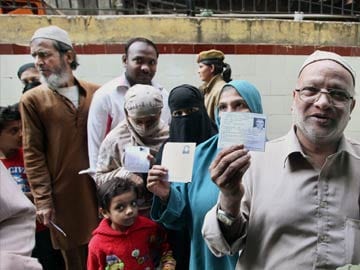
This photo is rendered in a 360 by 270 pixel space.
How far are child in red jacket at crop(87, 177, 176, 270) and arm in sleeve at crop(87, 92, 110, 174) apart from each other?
463mm

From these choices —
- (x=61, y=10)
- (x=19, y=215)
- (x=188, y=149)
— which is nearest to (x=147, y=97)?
(x=188, y=149)

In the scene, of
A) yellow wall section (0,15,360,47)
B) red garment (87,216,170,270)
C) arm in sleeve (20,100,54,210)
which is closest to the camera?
red garment (87,216,170,270)

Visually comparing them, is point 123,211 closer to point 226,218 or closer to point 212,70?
point 226,218

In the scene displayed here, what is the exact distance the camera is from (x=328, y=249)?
5.22 feet

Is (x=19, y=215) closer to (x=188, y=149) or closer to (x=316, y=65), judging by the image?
(x=188, y=149)

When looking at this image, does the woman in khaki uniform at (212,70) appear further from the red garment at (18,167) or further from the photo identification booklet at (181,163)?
the photo identification booklet at (181,163)

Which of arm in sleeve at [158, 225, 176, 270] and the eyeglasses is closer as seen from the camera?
the eyeglasses

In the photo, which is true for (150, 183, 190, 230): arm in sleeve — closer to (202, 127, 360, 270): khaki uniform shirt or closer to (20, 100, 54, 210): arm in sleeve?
(202, 127, 360, 270): khaki uniform shirt

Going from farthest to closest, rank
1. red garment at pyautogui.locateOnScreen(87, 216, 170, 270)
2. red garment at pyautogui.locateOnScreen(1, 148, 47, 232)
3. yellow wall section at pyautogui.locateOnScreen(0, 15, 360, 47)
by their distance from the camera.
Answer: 1. yellow wall section at pyautogui.locateOnScreen(0, 15, 360, 47)
2. red garment at pyautogui.locateOnScreen(1, 148, 47, 232)
3. red garment at pyautogui.locateOnScreen(87, 216, 170, 270)

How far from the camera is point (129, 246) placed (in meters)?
2.51

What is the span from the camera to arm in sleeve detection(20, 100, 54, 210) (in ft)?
10.0

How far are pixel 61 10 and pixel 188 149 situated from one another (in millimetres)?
4211

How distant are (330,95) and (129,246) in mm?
1495

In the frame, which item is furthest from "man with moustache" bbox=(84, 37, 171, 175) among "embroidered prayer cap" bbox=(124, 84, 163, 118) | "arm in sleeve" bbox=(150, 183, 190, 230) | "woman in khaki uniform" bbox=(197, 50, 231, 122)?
"woman in khaki uniform" bbox=(197, 50, 231, 122)
